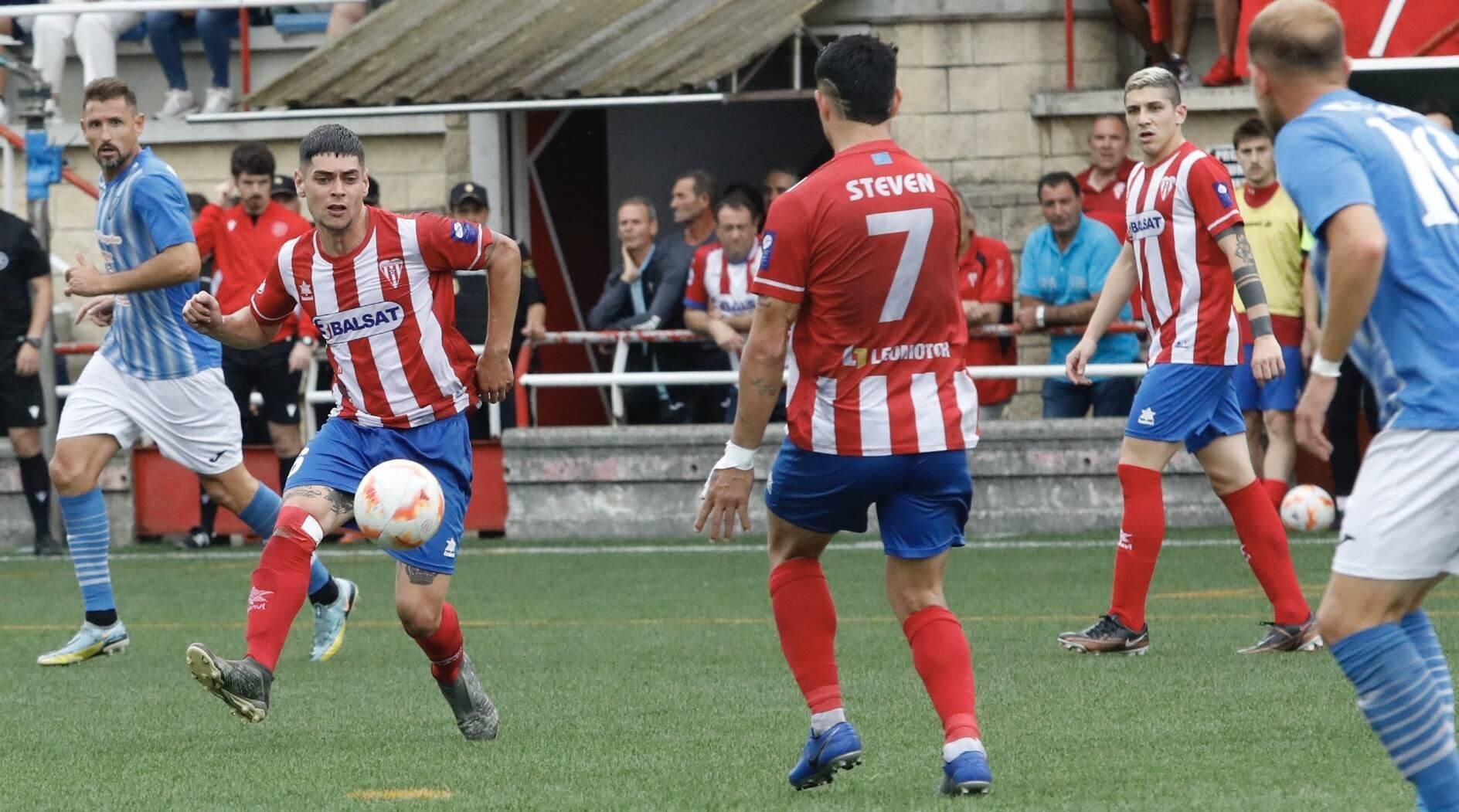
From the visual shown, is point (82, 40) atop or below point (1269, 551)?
atop

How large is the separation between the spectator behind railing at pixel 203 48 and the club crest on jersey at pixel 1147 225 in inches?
434

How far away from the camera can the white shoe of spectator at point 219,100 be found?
18.2 m

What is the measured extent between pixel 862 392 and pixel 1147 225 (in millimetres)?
3154

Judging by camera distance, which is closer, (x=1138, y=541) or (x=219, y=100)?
(x=1138, y=541)

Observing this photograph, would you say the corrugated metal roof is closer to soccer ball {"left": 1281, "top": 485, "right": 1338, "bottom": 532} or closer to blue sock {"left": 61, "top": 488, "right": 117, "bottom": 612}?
soccer ball {"left": 1281, "top": 485, "right": 1338, "bottom": 532}

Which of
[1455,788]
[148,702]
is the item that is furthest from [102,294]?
[1455,788]

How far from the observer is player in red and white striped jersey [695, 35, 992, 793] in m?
5.88

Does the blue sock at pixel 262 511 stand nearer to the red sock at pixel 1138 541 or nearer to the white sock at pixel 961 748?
the red sock at pixel 1138 541

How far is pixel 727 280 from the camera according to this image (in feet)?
48.5

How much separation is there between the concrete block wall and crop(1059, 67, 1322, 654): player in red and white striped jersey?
215 inches

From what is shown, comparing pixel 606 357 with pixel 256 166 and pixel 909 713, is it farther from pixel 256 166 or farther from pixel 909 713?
pixel 909 713

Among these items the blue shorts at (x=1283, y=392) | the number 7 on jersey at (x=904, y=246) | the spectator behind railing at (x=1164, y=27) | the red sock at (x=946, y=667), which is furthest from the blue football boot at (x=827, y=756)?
the spectator behind railing at (x=1164, y=27)

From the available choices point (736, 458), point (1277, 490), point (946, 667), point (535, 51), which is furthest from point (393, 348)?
point (535, 51)

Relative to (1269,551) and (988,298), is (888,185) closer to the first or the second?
(1269,551)
